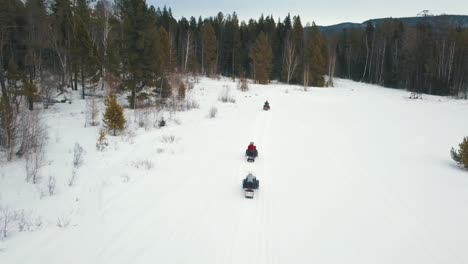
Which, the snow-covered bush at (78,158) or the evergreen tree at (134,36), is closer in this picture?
the snow-covered bush at (78,158)

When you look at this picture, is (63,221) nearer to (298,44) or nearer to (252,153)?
(252,153)

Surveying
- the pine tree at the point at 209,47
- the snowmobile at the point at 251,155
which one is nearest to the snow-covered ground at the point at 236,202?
the snowmobile at the point at 251,155

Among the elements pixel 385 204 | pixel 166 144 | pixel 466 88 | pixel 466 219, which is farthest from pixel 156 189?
pixel 466 88

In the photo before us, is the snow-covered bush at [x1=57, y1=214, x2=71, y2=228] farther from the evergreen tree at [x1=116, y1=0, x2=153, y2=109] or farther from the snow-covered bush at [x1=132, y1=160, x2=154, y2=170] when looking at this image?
the evergreen tree at [x1=116, y1=0, x2=153, y2=109]

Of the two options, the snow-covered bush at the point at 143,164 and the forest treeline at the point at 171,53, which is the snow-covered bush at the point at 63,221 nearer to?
the snow-covered bush at the point at 143,164

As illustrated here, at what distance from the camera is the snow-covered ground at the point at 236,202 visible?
5.86 meters

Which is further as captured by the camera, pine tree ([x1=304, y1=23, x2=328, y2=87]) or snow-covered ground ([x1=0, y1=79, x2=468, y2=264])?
pine tree ([x1=304, y1=23, x2=328, y2=87])

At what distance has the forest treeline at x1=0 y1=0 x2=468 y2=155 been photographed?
2033 centimetres

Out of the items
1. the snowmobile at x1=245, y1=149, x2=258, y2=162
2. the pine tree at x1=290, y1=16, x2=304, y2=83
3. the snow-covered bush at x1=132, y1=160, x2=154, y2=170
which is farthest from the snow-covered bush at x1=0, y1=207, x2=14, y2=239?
the pine tree at x1=290, y1=16, x2=304, y2=83

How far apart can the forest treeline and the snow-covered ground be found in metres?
4.41

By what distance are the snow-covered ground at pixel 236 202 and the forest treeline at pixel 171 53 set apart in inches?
174

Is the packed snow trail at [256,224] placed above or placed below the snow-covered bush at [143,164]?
Result: below

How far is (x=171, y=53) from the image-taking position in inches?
1141

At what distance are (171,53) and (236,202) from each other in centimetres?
2372
